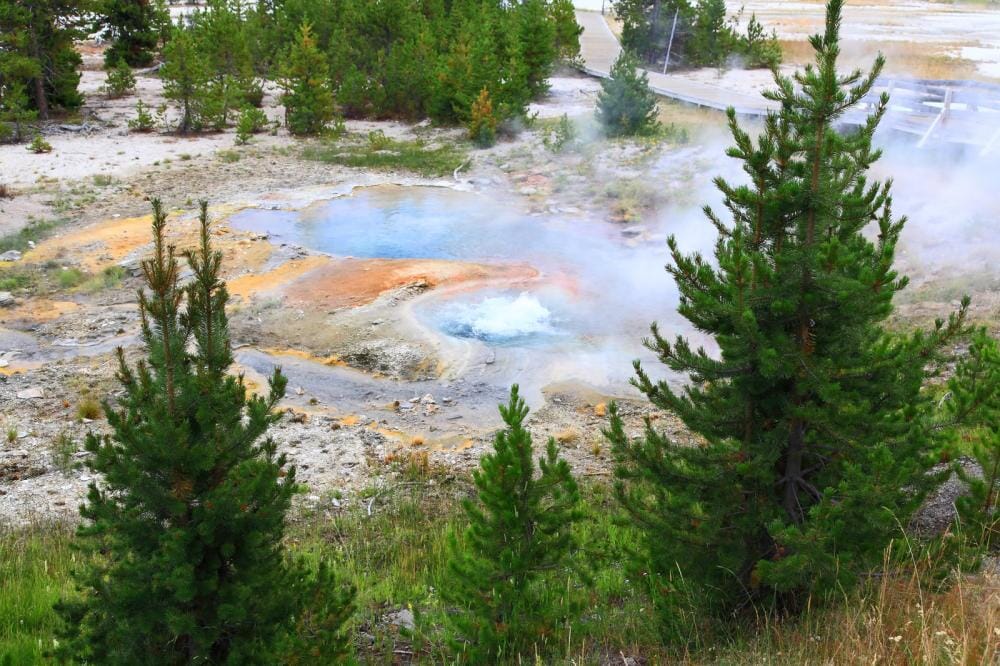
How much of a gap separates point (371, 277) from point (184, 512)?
476 inches

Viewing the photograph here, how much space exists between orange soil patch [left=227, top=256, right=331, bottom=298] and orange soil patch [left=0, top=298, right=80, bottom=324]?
8.93ft

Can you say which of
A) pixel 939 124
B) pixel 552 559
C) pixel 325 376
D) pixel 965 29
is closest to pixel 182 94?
pixel 325 376

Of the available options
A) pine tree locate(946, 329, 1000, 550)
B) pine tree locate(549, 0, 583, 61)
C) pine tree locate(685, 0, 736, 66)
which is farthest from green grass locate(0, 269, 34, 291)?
pine tree locate(685, 0, 736, 66)

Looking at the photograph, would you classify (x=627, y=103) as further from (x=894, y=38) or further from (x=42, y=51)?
(x=894, y=38)

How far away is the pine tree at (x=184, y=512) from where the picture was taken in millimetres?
4000

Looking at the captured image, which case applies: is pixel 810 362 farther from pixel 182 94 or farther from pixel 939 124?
pixel 182 94

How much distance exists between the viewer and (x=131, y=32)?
3869 centimetres

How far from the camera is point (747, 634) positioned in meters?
4.73

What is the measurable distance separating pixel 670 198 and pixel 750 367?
1623 cm

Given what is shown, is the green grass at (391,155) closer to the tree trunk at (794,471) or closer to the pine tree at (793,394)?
the pine tree at (793,394)

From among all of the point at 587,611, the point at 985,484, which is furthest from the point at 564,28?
the point at 587,611

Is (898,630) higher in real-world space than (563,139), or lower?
lower

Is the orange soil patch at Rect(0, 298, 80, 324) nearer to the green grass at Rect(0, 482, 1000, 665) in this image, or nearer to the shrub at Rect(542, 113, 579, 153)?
the green grass at Rect(0, 482, 1000, 665)

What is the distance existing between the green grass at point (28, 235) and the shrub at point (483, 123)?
12.2 meters
